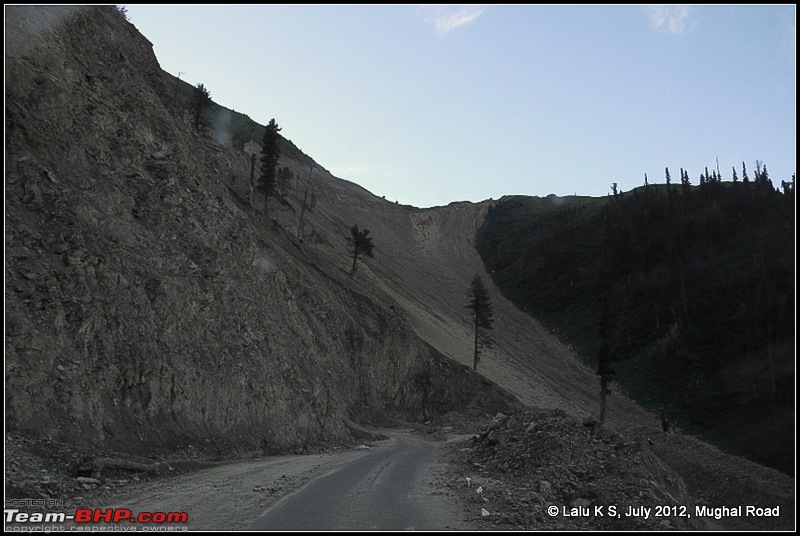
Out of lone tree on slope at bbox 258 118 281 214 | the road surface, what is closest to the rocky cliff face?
the road surface

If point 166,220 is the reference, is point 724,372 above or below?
below

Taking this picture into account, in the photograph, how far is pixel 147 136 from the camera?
2389 cm

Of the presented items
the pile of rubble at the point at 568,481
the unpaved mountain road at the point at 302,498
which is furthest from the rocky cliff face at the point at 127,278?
the pile of rubble at the point at 568,481

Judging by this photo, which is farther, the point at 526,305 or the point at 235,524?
the point at 526,305

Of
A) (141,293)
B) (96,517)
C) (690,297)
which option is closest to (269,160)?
(141,293)

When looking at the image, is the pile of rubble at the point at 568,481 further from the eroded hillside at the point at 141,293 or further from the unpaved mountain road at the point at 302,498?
the eroded hillside at the point at 141,293

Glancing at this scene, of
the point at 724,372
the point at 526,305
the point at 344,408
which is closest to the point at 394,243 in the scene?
the point at 526,305

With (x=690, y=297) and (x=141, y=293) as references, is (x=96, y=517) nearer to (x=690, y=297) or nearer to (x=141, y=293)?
(x=141, y=293)

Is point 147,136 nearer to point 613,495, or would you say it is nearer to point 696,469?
point 613,495

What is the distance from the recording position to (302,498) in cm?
1098

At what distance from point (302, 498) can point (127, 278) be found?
38.4 ft

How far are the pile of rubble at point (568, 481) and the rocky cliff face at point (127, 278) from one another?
10.00m

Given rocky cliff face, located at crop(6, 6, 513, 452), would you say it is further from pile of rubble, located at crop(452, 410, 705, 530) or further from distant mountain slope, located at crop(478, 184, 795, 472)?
distant mountain slope, located at crop(478, 184, 795, 472)

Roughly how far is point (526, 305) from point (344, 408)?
68517 mm
